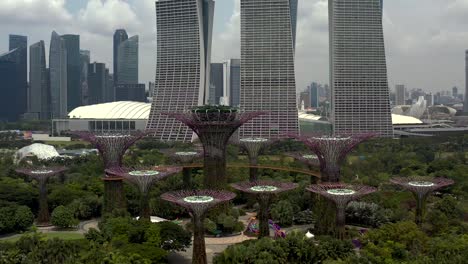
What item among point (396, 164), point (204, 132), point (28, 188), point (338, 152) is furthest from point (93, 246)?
point (396, 164)

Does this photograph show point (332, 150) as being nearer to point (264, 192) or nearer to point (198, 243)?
point (264, 192)

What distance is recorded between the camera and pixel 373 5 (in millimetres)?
128500

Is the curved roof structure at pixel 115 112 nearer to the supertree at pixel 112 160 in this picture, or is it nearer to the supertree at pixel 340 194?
the supertree at pixel 112 160

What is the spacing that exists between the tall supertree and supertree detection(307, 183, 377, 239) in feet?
41.6

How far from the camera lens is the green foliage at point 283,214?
57.2 m

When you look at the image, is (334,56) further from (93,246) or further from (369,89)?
(93,246)

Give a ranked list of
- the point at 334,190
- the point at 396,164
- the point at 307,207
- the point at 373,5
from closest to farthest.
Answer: the point at 334,190 → the point at 307,207 → the point at 396,164 → the point at 373,5

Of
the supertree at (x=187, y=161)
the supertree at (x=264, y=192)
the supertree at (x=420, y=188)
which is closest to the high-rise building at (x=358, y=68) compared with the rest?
the supertree at (x=187, y=161)

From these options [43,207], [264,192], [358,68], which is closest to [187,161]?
[43,207]

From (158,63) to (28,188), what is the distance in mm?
76674

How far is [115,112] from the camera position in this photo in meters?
161

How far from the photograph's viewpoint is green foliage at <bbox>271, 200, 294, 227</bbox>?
57.2m

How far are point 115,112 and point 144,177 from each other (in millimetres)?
114312

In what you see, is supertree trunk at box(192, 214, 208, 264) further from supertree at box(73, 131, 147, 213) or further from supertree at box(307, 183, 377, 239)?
supertree at box(73, 131, 147, 213)
